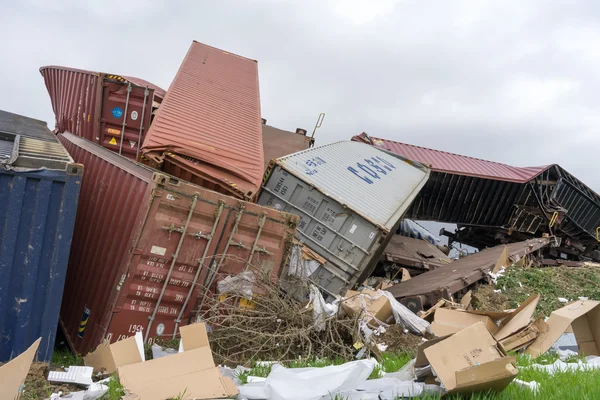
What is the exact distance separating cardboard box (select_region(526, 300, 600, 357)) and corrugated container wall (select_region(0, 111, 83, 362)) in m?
4.86

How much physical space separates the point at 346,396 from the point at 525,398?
1241 millimetres

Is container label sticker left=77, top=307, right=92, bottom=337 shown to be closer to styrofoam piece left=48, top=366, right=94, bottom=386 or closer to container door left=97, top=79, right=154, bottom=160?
styrofoam piece left=48, top=366, right=94, bottom=386

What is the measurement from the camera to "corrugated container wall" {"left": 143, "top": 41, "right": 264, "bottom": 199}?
715cm

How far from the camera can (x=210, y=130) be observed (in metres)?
8.41

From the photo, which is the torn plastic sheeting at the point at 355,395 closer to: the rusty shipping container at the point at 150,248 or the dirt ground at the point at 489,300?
the rusty shipping container at the point at 150,248

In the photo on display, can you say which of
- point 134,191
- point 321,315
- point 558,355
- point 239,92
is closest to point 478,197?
point 239,92

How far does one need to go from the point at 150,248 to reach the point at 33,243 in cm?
125

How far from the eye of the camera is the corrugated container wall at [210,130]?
7149mm

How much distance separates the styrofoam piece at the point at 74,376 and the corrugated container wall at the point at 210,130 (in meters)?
3.32

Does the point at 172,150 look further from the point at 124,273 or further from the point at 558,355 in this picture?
the point at 558,355

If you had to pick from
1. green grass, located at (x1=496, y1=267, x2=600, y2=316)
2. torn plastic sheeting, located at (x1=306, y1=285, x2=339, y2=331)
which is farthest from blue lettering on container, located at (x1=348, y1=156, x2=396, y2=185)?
torn plastic sheeting, located at (x1=306, y1=285, x2=339, y2=331)

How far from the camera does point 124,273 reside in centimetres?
529

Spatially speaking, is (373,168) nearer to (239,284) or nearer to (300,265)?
(300,265)

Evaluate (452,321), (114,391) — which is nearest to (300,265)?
(452,321)
